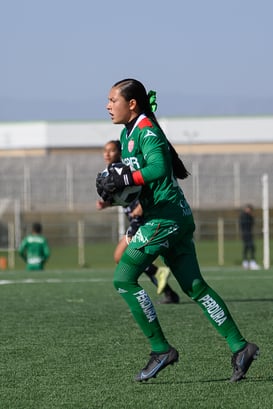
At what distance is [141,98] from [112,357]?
7.28 ft

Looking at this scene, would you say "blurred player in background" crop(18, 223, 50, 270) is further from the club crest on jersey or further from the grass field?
the club crest on jersey

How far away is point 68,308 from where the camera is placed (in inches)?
529

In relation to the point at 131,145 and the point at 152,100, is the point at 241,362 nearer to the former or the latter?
the point at 131,145

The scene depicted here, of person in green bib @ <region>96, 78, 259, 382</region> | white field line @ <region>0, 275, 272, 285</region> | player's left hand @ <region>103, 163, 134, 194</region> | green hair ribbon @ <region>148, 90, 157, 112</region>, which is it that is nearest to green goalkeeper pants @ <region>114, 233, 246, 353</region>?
person in green bib @ <region>96, 78, 259, 382</region>

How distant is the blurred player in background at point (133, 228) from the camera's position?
1240 cm

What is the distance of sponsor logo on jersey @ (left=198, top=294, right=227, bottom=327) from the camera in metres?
7.41

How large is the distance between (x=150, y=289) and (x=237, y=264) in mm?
17334

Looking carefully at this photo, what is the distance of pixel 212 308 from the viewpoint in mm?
7414

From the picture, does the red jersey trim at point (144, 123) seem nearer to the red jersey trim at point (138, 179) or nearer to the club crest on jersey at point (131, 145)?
the club crest on jersey at point (131, 145)

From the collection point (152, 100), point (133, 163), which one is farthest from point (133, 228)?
point (133, 163)

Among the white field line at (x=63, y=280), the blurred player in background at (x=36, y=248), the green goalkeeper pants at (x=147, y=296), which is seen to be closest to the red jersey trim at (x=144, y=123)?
the green goalkeeper pants at (x=147, y=296)

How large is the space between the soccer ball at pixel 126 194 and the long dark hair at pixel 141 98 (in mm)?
361

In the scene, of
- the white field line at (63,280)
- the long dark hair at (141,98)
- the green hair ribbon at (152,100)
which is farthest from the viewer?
the white field line at (63,280)

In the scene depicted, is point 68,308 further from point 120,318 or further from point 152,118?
point 152,118
